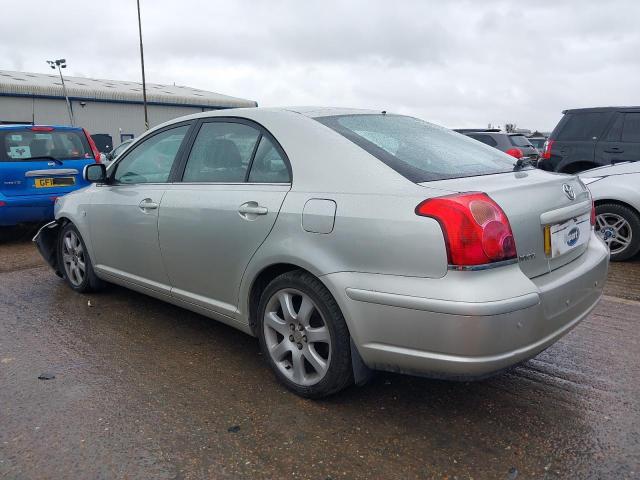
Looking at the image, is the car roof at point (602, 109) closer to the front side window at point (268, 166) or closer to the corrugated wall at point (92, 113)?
the front side window at point (268, 166)

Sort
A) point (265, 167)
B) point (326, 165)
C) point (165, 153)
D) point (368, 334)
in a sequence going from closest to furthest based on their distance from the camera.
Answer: point (368, 334), point (326, 165), point (265, 167), point (165, 153)

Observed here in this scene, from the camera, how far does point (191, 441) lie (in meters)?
2.54

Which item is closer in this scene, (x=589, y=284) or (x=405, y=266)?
(x=405, y=266)

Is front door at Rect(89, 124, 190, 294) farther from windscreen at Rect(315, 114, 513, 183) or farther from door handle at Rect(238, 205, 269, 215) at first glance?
windscreen at Rect(315, 114, 513, 183)

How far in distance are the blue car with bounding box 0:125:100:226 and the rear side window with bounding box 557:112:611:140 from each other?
715cm

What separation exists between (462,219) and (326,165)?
0.78 metres

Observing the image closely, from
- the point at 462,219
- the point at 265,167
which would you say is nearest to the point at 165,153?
the point at 265,167

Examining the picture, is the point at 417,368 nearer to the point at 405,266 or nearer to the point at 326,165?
the point at 405,266

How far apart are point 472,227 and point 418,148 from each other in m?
0.81

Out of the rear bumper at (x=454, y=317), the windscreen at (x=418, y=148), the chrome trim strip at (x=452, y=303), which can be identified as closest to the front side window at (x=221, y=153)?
the windscreen at (x=418, y=148)

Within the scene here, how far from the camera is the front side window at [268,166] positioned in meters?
3.00

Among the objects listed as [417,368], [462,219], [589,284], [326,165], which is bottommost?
[417,368]

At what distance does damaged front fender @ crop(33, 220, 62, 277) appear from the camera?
5.07 metres

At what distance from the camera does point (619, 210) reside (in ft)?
19.1
